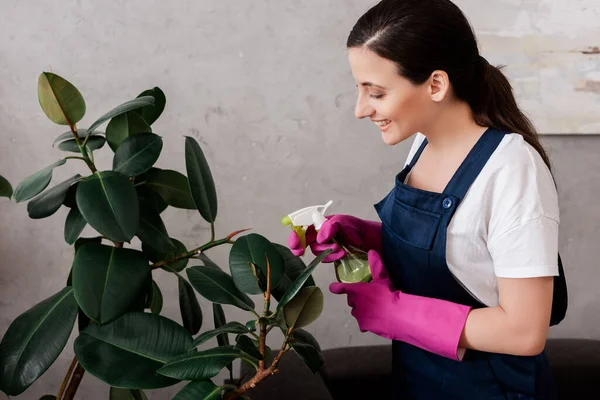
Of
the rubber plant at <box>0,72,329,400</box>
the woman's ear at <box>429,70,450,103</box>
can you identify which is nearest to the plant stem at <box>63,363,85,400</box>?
the rubber plant at <box>0,72,329,400</box>

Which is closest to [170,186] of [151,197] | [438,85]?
[151,197]

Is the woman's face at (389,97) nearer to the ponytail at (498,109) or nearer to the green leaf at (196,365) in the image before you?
the ponytail at (498,109)

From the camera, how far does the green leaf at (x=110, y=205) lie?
1157mm

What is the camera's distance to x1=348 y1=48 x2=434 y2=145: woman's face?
1.19 metres

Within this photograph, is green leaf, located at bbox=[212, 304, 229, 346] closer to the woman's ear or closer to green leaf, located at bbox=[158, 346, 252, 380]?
green leaf, located at bbox=[158, 346, 252, 380]

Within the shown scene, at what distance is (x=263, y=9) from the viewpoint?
191 cm

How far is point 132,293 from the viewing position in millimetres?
1221

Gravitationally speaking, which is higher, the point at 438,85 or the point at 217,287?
the point at 438,85

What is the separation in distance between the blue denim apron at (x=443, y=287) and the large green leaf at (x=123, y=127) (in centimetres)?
54

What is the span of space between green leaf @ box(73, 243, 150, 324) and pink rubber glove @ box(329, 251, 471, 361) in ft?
1.21

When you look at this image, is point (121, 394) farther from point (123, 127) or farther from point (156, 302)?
point (123, 127)

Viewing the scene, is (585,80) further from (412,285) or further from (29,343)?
(29,343)

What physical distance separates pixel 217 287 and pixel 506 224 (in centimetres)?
53

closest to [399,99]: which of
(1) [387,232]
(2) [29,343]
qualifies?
(1) [387,232]
